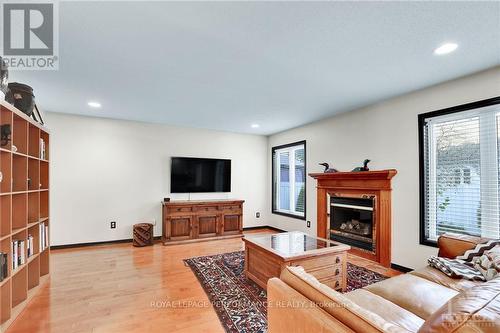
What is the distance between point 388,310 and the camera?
4.83 ft

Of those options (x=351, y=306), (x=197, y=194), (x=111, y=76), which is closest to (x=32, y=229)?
(x=111, y=76)

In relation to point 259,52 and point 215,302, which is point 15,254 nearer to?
point 215,302

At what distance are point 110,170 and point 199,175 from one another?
165 centimetres

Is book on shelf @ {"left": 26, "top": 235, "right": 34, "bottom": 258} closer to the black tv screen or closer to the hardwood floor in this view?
the hardwood floor

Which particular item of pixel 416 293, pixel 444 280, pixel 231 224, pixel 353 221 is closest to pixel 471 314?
pixel 416 293

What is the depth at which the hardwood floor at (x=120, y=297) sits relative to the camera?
2.03 meters

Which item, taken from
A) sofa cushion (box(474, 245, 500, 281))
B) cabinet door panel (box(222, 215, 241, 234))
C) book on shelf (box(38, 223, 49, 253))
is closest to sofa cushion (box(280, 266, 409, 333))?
sofa cushion (box(474, 245, 500, 281))

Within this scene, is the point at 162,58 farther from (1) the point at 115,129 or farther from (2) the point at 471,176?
(2) the point at 471,176

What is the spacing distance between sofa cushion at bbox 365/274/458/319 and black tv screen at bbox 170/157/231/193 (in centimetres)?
397

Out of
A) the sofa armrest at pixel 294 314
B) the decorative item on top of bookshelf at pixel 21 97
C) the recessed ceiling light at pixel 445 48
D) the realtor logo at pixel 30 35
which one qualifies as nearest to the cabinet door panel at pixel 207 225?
the decorative item on top of bookshelf at pixel 21 97

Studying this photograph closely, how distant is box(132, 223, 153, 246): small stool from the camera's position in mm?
4328

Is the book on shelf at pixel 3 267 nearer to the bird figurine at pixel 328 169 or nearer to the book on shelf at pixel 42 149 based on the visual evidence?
the book on shelf at pixel 42 149

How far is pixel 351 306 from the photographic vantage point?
3.16 ft

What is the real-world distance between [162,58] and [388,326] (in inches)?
97.4
